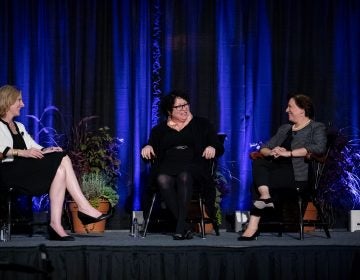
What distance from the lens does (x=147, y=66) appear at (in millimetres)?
7086

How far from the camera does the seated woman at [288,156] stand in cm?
550

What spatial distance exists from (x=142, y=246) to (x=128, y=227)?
2.44 meters

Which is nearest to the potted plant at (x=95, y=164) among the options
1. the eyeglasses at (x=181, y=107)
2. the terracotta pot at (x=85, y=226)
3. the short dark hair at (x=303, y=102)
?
the terracotta pot at (x=85, y=226)

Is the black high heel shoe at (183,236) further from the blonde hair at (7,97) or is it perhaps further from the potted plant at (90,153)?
the blonde hair at (7,97)

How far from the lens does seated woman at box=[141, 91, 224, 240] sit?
5.75 meters

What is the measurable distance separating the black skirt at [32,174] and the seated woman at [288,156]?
1.52 metres

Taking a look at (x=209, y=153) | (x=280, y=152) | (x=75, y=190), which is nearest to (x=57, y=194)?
(x=75, y=190)

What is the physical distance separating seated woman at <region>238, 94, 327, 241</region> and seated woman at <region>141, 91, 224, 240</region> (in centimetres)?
44

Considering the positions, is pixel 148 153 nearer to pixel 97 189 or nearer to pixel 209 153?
pixel 209 153

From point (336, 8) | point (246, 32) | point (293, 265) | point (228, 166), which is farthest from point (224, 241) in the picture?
point (336, 8)

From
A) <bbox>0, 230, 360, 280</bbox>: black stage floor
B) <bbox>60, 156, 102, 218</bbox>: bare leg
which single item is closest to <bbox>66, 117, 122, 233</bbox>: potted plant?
<bbox>60, 156, 102, 218</bbox>: bare leg

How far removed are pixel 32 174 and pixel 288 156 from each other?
196cm

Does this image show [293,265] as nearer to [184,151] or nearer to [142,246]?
[142,246]

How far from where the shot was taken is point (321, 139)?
563 centimetres
